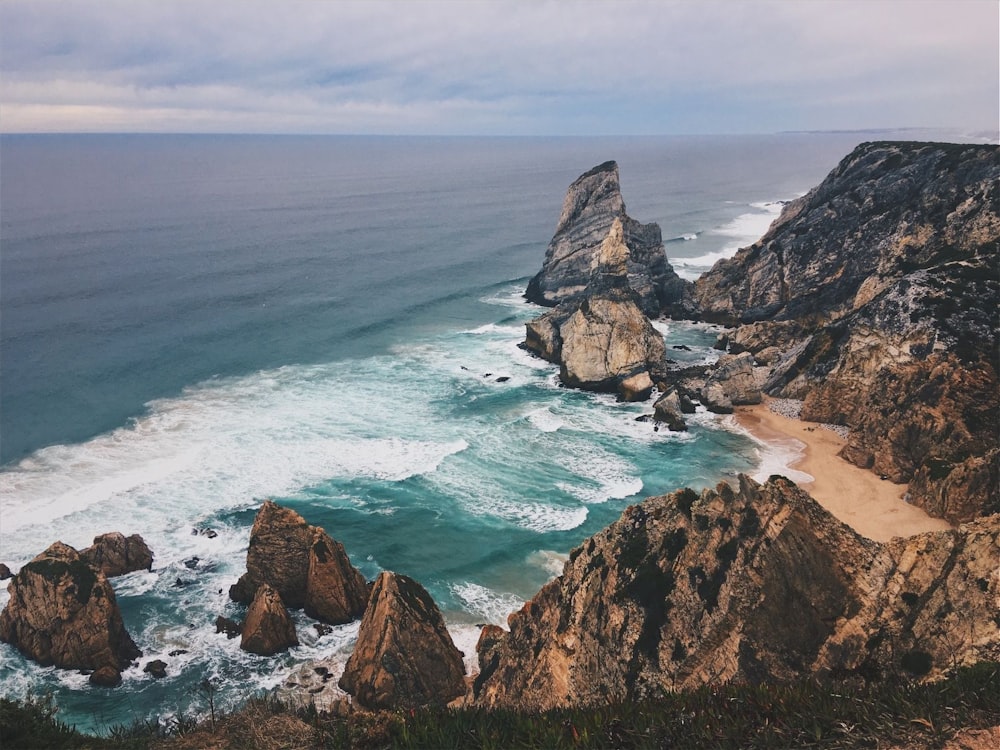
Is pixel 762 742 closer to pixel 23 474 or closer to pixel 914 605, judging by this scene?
pixel 914 605

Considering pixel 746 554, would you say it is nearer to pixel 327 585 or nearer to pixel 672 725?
pixel 672 725

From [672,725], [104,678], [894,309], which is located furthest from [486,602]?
[894,309]

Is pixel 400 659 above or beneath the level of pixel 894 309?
beneath

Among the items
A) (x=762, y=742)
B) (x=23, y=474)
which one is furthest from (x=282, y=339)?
A: (x=762, y=742)

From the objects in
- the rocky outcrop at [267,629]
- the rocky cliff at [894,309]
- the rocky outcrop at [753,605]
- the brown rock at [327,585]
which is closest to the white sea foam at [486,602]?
the brown rock at [327,585]

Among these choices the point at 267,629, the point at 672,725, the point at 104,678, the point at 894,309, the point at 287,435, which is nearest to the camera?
the point at 672,725

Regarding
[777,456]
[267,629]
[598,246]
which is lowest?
[267,629]

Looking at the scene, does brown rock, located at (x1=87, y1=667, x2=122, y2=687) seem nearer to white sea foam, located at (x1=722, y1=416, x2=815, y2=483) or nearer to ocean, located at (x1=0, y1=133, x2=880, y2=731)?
ocean, located at (x1=0, y1=133, x2=880, y2=731)

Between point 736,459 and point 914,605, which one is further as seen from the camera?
point 736,459
